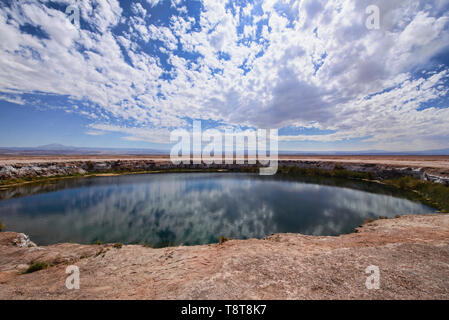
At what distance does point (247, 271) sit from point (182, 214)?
10.2 meters

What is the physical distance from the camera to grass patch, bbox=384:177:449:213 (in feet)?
48.7

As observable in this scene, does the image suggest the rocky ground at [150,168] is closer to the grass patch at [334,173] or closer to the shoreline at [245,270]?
the grass patch at [334,173]

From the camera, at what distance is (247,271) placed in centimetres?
486

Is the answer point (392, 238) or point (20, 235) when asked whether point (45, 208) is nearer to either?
point (20, 235)

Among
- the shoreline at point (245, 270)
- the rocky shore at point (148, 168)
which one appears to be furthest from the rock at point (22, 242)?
the rocky shore at point (148, 168)

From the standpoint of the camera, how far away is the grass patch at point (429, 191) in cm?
1483

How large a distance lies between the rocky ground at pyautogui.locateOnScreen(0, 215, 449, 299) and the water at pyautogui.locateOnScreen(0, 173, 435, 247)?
284 cm

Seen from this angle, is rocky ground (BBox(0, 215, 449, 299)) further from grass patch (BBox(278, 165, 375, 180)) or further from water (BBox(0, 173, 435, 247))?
grass patch (BBox(278, 165, 375, 180))

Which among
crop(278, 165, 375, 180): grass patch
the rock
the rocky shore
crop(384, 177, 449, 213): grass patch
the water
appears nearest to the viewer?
the rock

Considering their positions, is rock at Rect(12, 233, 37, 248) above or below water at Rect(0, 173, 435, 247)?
above

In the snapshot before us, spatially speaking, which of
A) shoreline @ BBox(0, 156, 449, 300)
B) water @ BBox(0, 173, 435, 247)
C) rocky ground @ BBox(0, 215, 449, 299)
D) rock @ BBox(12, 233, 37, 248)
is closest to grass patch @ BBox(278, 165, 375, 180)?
water @ BBox(0, 173, 435, 247)

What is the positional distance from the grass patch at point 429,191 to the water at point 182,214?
1.19 meters

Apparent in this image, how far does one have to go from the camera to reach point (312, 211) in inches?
571
